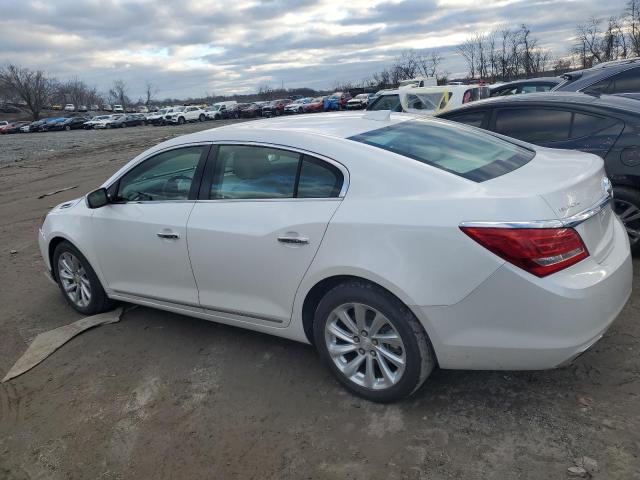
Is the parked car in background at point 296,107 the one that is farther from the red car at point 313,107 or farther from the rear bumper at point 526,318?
the rear bumper at point 526,318

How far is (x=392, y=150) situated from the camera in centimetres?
318

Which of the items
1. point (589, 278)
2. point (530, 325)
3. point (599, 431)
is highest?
point (589, 278)

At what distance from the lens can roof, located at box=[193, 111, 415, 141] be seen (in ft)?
11.4

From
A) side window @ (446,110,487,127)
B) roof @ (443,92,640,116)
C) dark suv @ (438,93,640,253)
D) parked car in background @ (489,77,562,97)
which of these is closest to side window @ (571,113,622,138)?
dark suv @ (438,93,640,253)

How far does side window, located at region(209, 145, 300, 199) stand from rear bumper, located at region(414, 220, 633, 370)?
3.90ft

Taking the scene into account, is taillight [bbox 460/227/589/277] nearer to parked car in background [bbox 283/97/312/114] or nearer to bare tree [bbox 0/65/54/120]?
parked car in background [bbox 283/97/312/114]

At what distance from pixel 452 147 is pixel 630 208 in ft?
7.19

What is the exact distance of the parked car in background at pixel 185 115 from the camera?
168 ft

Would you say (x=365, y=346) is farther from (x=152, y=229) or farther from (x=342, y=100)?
(x=342, y=100)

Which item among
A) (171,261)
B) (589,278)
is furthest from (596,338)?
(171,261)

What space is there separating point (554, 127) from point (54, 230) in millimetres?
4666

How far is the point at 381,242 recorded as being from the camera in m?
2.84

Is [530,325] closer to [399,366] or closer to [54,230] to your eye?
[399,366]

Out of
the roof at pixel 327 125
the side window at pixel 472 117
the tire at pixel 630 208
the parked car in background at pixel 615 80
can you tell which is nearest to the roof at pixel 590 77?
the parked car in background at pixel 615 80
